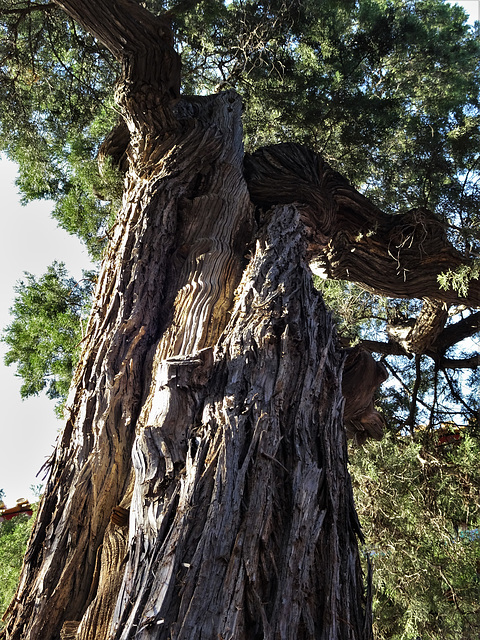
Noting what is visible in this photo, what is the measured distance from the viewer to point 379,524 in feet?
19.5

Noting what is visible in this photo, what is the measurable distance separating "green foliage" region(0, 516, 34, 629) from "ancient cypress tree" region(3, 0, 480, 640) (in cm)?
249

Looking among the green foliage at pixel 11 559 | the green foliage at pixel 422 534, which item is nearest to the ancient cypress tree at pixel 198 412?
the green foliage at pixel 422 534

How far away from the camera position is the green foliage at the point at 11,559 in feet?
16.0

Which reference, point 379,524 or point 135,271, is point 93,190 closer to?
point 135,271

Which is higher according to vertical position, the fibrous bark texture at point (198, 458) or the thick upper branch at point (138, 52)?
the thick upper branch at point (138, 52)

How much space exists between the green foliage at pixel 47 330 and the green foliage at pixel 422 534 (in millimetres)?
3242

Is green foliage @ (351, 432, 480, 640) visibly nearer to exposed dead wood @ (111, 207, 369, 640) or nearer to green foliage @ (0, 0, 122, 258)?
exposed dead wood @ (111, 207, 369, 640)

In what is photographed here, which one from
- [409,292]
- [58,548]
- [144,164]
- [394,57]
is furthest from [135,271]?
[394,57]

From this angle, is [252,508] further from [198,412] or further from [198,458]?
[198,412]

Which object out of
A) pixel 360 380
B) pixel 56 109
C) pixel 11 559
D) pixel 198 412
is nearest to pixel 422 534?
Answer: pixel 360 380

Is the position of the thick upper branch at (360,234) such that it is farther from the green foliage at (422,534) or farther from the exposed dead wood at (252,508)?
the exposed dead wood at (252,508)

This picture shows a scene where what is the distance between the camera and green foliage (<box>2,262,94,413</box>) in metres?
5.77

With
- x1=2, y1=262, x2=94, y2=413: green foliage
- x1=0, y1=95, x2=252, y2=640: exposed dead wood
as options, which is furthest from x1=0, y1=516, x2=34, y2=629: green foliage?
x1=0, y1=95, x2=252, y2=640: exposed dead wood

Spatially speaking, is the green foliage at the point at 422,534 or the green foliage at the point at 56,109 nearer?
the green foliage at the point at 422,534
